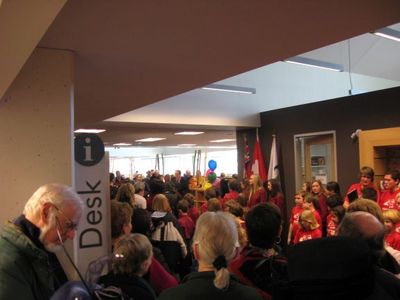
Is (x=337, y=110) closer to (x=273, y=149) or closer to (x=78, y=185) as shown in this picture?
(x=273, y=149)

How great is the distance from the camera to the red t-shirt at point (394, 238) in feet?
11.4

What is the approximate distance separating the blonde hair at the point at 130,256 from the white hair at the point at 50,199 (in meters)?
0.55

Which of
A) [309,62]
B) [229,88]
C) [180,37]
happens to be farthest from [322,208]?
[180,37]

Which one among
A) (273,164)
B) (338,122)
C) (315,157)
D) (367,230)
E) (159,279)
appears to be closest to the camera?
(367,230)

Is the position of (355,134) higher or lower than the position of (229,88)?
lower

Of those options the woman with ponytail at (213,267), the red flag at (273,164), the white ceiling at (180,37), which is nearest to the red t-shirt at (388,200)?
the white ceiling at (180,37)

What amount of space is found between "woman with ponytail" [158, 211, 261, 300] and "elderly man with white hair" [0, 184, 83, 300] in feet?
1.62

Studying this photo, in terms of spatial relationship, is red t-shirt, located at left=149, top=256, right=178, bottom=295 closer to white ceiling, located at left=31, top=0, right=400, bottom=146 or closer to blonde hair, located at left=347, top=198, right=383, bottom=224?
blonde hair, located at left=347, top=198, right=383, bottom=224

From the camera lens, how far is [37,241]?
5.45ft

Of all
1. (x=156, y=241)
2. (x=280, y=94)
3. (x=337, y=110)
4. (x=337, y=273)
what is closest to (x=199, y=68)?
(x=156, y=241)

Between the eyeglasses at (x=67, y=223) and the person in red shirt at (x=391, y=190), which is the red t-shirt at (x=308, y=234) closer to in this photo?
the person in red shirt at (x=391, y=190)

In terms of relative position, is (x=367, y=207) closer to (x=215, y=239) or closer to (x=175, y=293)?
(x=215, y=239)

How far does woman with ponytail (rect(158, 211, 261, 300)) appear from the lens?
Result: 1557 mm

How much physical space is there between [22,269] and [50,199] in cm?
31
